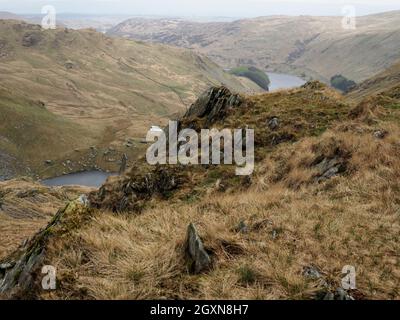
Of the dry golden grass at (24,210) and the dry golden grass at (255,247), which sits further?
the dry golden grass at (24,210)

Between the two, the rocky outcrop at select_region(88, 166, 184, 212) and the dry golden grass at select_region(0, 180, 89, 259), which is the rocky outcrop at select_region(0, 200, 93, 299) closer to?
the rocky outcrop at select_region(88, 166, 184, 212)

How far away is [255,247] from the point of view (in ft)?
27.3

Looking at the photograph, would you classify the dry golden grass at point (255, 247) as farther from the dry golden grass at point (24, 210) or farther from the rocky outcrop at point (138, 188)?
the dry golden grass at point (24, 210)

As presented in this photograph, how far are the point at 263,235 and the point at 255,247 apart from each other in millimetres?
774

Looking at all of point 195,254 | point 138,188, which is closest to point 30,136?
point 138,188

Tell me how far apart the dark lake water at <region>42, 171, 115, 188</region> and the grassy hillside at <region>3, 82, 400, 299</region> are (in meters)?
108

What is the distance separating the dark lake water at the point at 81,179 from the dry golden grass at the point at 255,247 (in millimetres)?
111862

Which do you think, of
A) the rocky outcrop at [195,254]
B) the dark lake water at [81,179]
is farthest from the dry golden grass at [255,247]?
the dark lake water at [81,179]

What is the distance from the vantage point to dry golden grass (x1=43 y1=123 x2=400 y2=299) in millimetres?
7098

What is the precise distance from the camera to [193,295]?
706cm

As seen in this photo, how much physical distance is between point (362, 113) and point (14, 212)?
41.3 metres

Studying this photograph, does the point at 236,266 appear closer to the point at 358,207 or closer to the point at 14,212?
the point at 358,207

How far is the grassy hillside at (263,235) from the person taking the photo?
23.5 ft
